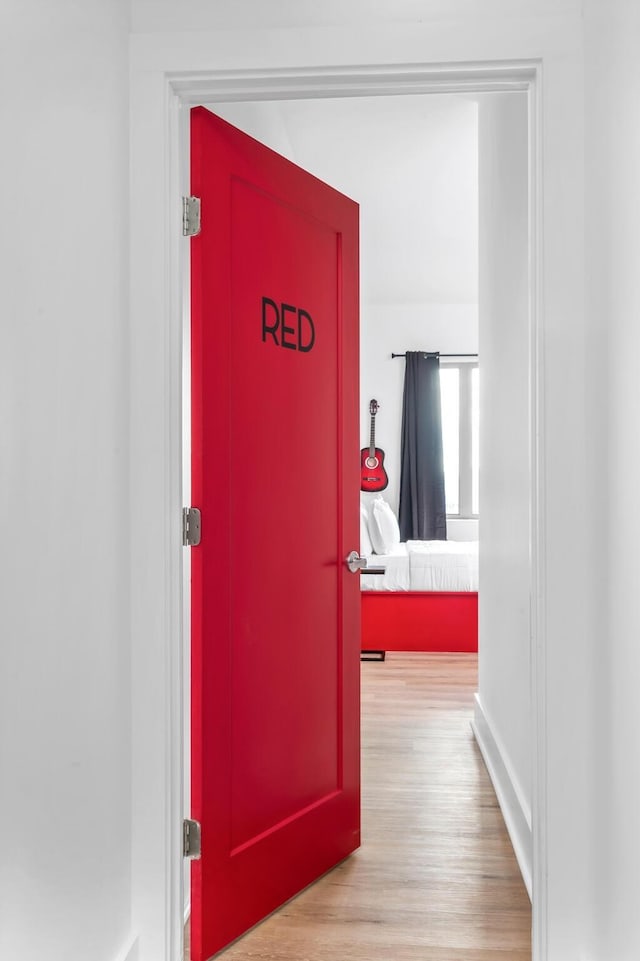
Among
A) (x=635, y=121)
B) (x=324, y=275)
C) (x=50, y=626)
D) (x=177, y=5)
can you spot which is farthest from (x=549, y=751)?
(x=177, y=5)

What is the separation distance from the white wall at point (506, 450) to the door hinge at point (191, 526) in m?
1.01

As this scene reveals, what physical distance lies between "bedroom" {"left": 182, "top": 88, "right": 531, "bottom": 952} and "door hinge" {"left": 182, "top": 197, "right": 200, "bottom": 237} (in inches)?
33.6

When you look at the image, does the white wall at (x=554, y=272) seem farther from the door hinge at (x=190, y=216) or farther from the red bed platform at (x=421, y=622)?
the red bed platform at (x=421, y=622)

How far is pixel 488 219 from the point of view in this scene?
3.46 m

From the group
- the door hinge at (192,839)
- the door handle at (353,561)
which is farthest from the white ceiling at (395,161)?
the door hinge at (192,839)

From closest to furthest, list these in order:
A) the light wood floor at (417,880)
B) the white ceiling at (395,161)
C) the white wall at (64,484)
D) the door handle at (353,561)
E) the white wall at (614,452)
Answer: the white wall at (64,484) < the white wall at (614,452) < the light wood floor at (417,880) < the door handle at (353,561) < the white ceiling at (395,161)

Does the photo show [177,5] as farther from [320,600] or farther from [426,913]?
[426,913]

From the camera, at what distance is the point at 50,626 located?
136cm

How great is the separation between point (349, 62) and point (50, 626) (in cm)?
134

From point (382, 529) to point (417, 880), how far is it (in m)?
4.06

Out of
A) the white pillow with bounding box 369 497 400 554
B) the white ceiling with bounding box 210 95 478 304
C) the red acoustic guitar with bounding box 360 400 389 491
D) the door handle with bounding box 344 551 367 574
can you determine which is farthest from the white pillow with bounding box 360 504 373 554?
the door handle with bounding box 344 551 367 574

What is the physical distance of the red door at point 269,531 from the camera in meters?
1.93

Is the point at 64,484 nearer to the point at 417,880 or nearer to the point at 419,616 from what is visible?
the point at 417,880

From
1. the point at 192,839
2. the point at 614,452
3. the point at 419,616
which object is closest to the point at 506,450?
the point at 614,452
